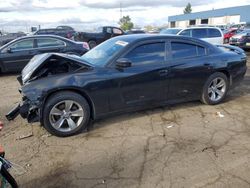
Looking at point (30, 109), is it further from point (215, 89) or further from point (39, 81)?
point (215, 89)

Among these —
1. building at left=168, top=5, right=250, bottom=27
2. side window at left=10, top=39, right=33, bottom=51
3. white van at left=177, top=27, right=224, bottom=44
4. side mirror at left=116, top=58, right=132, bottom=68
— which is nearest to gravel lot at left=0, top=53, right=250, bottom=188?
side mirror at left=116, top=58, right=132, bottom=68

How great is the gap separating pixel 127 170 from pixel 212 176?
103 cm

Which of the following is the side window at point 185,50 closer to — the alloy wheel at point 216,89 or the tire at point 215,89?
the tire at point 215,89

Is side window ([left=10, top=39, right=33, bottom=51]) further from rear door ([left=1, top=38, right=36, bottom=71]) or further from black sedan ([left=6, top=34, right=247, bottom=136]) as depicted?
black sedan ([left=6, top=34, right=247, bottom=136])

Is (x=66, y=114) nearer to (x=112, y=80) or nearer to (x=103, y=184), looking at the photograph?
(x=112, y=80)

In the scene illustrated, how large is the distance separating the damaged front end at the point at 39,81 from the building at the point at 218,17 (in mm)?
51884

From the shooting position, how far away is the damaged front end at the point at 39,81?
153 inches

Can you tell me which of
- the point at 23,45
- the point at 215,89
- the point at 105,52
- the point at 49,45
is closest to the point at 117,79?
the point at 105,52

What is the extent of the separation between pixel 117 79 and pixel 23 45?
246 inches

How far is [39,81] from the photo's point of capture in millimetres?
3959

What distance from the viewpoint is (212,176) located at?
3031mm

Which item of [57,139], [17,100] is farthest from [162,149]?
[17,100]

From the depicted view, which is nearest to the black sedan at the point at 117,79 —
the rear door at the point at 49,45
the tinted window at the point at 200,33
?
the rear door at the point at 49,45

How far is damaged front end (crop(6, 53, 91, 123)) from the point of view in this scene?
3.88 metres
